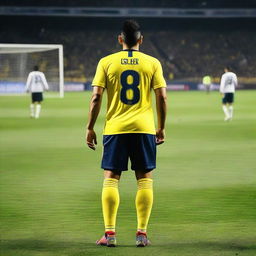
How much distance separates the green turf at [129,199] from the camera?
22.5ft

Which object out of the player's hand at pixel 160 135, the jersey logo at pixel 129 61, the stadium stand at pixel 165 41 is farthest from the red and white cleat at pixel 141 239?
the stadium stand at pixel 165 41

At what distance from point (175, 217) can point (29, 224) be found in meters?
1.62

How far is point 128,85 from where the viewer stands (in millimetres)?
6656

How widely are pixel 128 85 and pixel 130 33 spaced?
0.45 meters

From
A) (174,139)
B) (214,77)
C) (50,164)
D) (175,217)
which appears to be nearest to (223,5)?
(214,77)

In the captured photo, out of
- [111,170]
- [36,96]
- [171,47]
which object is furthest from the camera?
[171,47]

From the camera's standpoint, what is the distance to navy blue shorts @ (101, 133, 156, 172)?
6688mm

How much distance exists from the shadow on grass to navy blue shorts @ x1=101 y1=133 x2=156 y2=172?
718 mm

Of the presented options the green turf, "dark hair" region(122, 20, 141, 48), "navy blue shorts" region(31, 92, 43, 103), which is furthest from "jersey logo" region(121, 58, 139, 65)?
"navy blue shorts" region(31, 92, 43, 103)

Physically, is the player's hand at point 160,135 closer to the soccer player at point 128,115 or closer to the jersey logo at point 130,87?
the soccer player at point 128,115

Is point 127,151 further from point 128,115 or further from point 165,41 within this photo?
point 165,41

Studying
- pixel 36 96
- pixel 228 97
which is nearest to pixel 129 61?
pixel 228 97

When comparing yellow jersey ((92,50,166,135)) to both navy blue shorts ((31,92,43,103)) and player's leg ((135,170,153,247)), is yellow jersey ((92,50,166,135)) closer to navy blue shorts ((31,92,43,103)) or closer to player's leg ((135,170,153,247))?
player's leg ((135,170,153,247))

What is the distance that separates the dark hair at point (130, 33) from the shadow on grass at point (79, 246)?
1.81 metres
